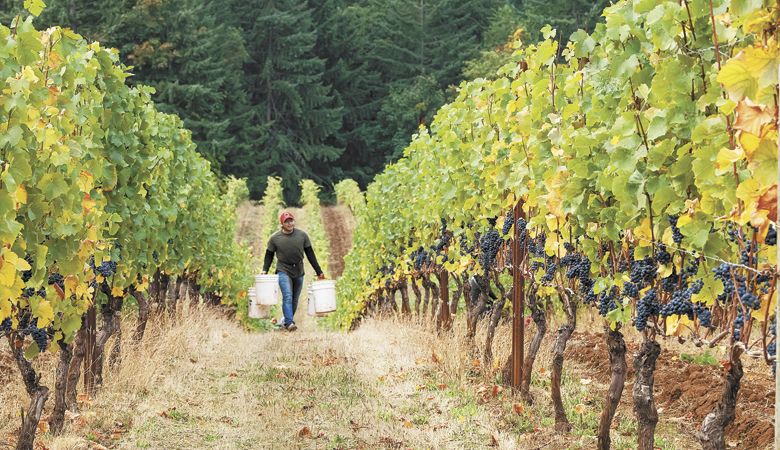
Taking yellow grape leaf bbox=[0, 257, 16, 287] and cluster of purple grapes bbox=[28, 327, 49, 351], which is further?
cluster of purple grapes bbox=[28, 327, 49, 351]

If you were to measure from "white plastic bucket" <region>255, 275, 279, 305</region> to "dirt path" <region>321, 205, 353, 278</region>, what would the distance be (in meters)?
12.5

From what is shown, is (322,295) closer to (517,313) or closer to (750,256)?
(517,313)

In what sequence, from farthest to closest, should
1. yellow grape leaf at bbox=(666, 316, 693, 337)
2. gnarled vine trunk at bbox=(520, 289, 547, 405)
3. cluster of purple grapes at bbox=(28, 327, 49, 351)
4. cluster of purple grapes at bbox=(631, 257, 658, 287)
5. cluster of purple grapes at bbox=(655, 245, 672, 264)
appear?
gnarled vine trunk at bbox=(520, 289, 547, 405) → cluster of purple grapes at bbox=(28, 327, 49, 351) → cluster of purple grapes at bbox=(631, 257, 658, 287) → cluster of purple grapes at bbox=(655, 245, 672, 264) → yellow grape leaf at bbox=(666, 316, 693, 337)

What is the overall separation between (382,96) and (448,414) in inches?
1666

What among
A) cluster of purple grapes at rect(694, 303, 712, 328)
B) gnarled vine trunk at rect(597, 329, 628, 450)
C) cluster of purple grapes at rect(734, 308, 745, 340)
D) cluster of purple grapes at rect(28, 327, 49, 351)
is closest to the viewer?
cluster of purple grapes at rect(734, 308, 745, 340)

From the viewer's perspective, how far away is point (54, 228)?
4.79 meters

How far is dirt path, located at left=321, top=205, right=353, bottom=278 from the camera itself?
26844 millimetres

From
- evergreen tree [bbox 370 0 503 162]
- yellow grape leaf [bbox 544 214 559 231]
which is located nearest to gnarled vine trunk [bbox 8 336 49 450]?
yellow grape leaf [bbox 544 214 559 231]

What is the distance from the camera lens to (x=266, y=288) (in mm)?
12547

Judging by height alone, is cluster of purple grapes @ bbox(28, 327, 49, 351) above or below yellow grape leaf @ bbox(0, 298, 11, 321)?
below

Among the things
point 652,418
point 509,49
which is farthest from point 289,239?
point 509,49

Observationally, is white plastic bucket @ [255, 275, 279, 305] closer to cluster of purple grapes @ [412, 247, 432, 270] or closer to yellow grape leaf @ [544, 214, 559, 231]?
cluster of purple grapes @ [412, 247, 432, 270]

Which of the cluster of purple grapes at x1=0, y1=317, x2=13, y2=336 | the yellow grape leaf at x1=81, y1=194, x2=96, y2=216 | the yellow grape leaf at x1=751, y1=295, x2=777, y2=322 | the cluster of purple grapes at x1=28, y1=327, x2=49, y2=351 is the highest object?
the yellow grape leaf at x1=81, y1=194, x2=96, y2=216

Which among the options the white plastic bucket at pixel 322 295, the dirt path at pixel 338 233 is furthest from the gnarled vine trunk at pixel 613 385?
the dirt path at pixel 338 233
